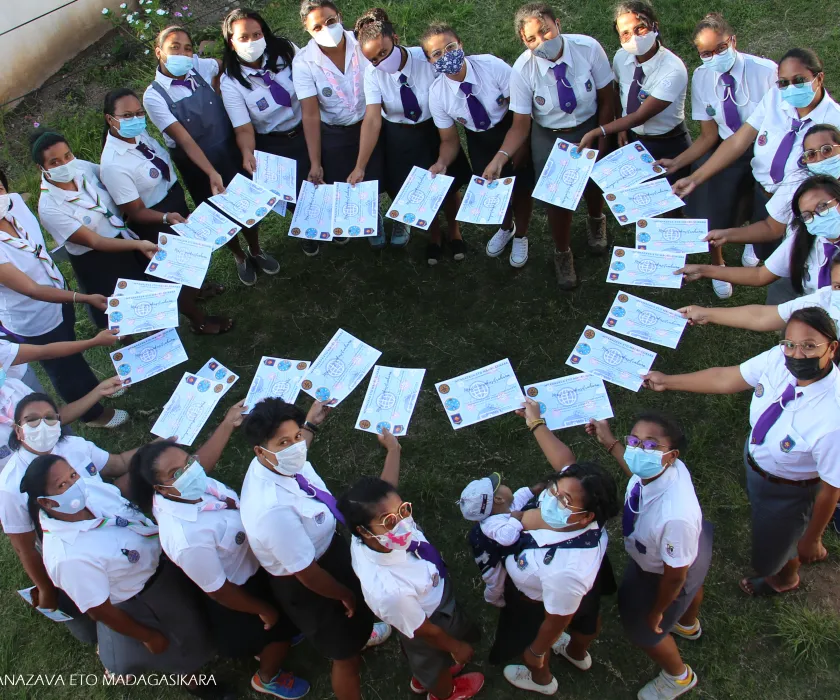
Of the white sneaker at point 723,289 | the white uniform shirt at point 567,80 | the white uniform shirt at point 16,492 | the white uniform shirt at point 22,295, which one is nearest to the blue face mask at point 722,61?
the white uniform shirt at point 567,80

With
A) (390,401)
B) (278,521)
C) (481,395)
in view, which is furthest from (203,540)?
(481,395)

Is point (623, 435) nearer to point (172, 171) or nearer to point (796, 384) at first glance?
point (796, 384)

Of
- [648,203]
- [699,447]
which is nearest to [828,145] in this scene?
[648,203]

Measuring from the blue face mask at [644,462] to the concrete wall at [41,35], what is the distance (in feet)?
26.9

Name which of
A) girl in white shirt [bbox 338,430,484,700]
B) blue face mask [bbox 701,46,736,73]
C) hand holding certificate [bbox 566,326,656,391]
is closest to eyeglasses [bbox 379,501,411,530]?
girl in white shirt [bbox 338,430,484,700]

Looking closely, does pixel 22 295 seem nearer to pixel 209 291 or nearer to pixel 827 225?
pixel 209 291

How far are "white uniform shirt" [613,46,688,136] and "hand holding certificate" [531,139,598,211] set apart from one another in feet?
1.47

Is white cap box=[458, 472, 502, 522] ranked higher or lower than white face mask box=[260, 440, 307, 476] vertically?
lower

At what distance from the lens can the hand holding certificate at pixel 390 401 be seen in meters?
4.12

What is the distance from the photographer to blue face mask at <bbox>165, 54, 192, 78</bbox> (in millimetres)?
4875

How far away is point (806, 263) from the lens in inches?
148

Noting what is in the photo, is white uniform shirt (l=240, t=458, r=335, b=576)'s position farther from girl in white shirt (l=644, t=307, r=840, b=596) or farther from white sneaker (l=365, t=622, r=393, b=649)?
girl in white shirt (l=644, t=307, r=840, b=596)

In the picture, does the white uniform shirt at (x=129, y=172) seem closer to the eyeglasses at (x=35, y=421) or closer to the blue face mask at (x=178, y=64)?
the blue face mask at (x=178, y=64)

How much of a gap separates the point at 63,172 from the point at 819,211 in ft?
14.2
